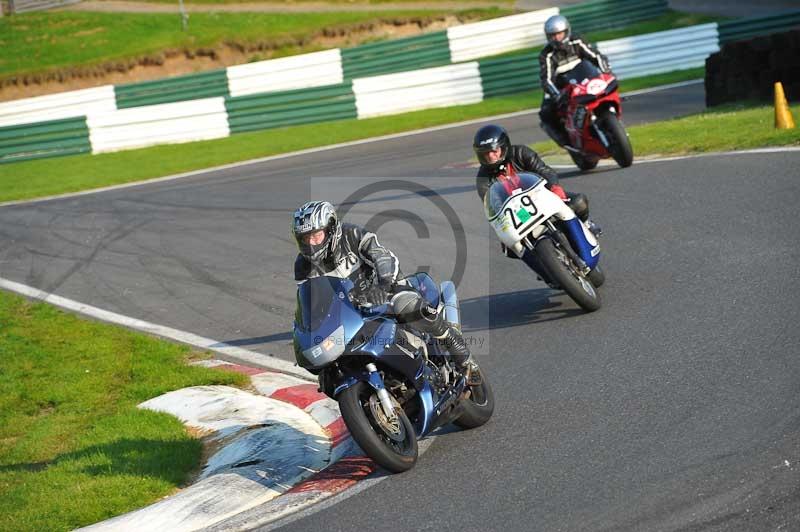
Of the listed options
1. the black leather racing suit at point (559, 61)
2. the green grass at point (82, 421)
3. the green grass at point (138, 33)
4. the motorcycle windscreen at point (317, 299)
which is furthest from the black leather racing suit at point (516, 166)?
the green grass at point (138, 33)

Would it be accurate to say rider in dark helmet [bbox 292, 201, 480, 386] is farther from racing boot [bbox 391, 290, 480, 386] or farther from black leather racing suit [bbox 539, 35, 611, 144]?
black leather racing suit [bbox 539, 35, 611, 144]

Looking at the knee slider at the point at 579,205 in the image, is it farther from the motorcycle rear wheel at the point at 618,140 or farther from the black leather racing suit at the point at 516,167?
the motorcycle rear wheel at the point at 618,140

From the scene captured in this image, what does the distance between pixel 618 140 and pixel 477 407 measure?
27.0ft

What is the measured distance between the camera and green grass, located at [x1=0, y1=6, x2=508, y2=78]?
36.0 meters

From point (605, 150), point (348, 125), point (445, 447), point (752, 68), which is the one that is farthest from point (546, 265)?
point (348, 125)

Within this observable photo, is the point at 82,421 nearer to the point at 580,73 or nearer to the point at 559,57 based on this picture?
the point at 580,73

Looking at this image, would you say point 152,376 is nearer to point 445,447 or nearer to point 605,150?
Result: point 445,447

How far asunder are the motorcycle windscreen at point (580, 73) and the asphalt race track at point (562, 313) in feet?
4.21

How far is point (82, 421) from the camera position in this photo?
28.0 ft

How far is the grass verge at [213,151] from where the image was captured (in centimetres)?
2164

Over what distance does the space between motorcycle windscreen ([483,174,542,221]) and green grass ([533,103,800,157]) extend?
553cm

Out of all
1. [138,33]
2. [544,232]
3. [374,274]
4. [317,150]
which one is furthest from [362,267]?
[138,33]

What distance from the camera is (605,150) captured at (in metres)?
14.7

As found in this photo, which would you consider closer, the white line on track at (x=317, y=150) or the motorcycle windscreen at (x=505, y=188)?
the motorcycle windscreen at (x=505, y=188)
